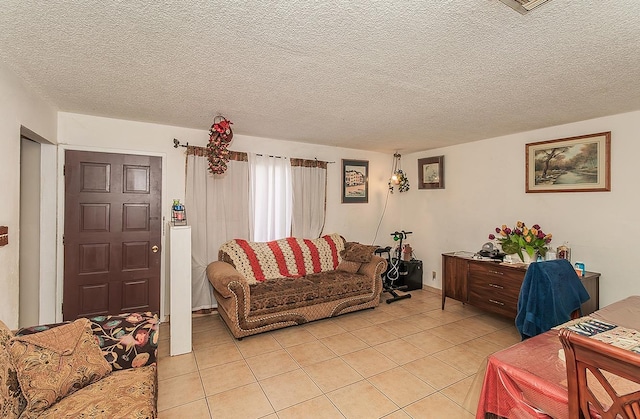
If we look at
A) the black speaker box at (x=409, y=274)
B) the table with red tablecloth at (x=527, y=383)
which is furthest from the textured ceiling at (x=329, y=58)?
the black speaker box at (x=409, y=274)

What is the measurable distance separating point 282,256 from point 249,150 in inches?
→ 59.5

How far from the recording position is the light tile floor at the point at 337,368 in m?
2.13

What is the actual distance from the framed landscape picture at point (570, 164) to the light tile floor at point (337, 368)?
5.65 feet

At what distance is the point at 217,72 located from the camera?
2.16m

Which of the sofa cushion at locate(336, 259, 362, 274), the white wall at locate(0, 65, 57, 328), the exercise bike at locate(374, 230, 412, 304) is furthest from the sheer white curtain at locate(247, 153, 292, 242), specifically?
the white wall at locate(0, 65, 57, 328)

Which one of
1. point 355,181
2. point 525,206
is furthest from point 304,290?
point 525,206

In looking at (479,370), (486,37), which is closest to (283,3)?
(486,37)

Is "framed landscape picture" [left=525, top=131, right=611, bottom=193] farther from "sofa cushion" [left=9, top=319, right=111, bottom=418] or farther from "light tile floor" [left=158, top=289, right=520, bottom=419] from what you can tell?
"sofa cushion" [left=9, top=319, right=111, bottom=418]

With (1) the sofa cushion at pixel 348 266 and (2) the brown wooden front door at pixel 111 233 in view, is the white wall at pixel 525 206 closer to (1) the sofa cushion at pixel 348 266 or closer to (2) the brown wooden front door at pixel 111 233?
(1) the sofa cushion at pixel 348 266

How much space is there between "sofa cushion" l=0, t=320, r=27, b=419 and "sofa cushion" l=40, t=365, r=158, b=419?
0.11 meters

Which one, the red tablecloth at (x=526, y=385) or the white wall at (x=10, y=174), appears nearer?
the red tablecloth at (x=526, y=385)

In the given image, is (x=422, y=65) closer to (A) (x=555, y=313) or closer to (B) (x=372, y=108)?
(B) (x=372, y=108)

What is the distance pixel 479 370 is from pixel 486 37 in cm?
244

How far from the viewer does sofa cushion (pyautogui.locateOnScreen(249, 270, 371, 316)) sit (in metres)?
3.25
